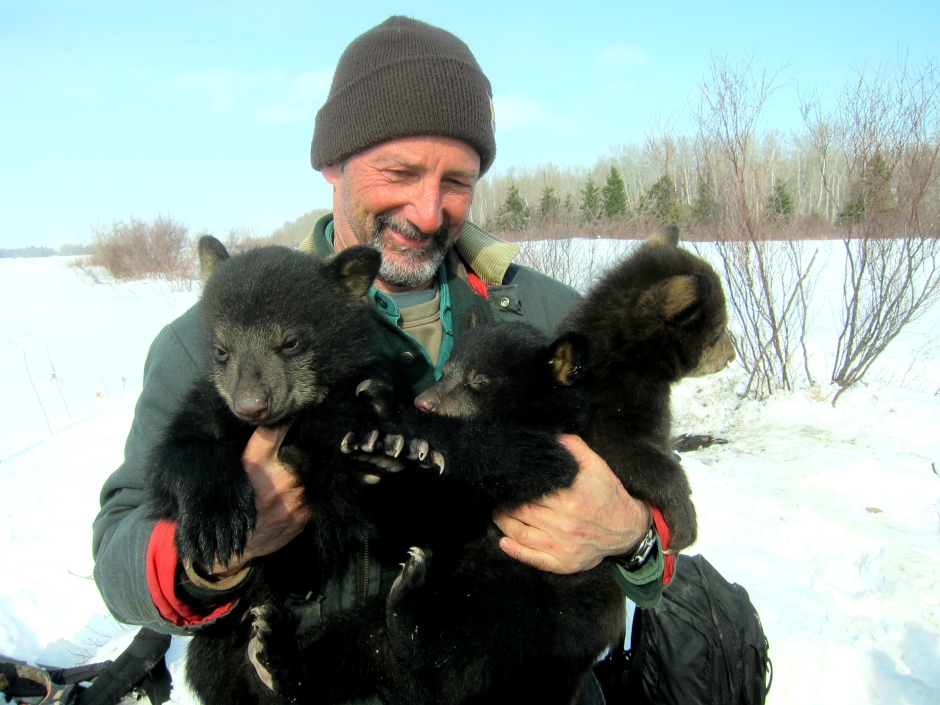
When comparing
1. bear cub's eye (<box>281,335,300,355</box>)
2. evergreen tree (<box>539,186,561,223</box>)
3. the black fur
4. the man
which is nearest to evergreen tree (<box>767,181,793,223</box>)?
evergreen tree (<box>539,186,561,223</box>)

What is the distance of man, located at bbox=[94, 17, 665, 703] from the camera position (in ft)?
7.36

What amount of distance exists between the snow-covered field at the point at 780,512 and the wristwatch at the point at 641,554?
257 cm

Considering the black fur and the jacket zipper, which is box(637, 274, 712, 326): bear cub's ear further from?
the jacket zipper

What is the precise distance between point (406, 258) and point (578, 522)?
154 centimetres

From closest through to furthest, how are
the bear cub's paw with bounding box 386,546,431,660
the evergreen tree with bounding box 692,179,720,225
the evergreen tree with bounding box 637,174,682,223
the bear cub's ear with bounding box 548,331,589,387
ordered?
1. the bear cub's paw with bounding box 386,546,431,660
2. the bear cub's ear with bounding box 548,331,589,387
3. the evergreen tree with bounding box 692,179,720,225
4. the evergreen tree with bounding box 637,174,682,223

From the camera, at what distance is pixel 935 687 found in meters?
4.23

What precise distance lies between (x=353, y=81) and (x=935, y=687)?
5.49 meters

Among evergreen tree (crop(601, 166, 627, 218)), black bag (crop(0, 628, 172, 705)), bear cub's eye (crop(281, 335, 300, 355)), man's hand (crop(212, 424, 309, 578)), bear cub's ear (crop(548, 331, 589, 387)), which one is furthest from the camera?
evergreen tree (crop(601, 166, 627, 218))

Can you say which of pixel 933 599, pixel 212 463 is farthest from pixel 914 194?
pixel 212 463

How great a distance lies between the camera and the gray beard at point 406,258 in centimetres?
310

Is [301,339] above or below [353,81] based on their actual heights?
below

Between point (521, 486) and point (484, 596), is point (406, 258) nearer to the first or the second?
point (521, 486)

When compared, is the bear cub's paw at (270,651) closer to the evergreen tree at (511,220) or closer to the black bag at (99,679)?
the black bag at (99,679)

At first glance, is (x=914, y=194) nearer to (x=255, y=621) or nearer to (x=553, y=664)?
(x=553, y=664)
